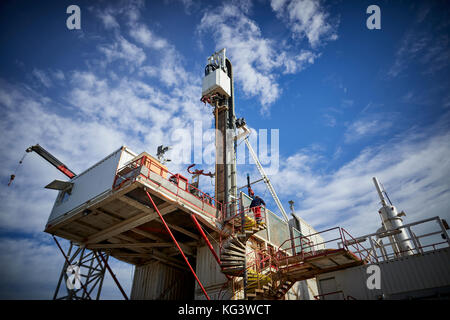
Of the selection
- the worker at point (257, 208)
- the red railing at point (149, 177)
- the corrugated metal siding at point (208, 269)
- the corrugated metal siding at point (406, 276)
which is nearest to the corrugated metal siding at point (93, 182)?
the red railing at point (149, 177)

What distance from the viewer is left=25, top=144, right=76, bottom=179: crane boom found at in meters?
28.5

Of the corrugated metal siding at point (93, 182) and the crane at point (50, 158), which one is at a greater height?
the crane at point (50, 158)

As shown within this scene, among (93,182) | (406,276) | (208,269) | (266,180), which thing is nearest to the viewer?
(406,276)

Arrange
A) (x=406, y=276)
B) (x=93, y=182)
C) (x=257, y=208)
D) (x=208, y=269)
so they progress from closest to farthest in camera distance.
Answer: (x=406, y=276)
(x=257, y=208)
(x=93, y=182)
(x=208, y=269)

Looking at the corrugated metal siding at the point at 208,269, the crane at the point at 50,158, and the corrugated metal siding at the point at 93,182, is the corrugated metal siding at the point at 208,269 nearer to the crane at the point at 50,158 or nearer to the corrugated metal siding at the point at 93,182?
the corrugated metal siding at the point at 93,182

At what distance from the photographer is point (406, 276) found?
1448cm

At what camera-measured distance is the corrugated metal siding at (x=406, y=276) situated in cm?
1361

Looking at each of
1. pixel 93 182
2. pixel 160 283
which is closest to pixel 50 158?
pixel 93 182

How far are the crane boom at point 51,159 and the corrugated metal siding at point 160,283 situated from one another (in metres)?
14.7

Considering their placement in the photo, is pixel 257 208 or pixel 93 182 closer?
pixel 257 208

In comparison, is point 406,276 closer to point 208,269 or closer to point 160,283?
point 208,269

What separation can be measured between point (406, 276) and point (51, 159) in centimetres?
3342

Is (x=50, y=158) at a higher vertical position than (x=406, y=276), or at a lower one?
higher
